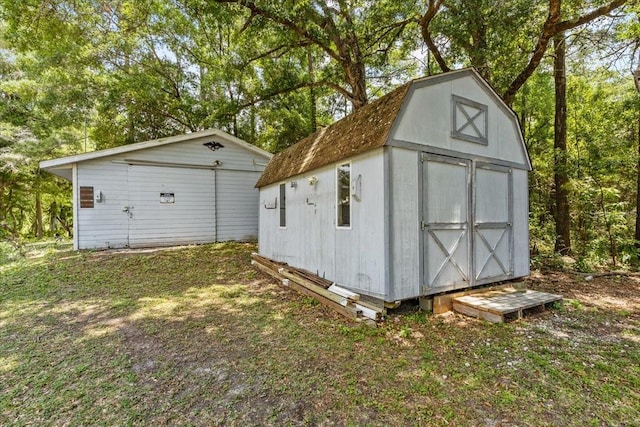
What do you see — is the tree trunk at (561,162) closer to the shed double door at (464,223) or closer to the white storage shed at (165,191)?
the shed double door at (464,223)

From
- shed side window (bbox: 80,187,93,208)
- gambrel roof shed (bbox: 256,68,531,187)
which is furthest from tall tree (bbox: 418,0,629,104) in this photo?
shed side window (bbox: 80,187,93,208)

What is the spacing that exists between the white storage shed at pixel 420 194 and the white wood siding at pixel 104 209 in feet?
23.9

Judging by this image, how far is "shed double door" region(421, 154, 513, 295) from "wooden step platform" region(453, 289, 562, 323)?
0.27 meters

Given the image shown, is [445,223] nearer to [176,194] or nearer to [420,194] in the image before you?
[420,194]

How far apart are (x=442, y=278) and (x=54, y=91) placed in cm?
1780

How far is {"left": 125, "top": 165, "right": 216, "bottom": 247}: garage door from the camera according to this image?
33.4 ft

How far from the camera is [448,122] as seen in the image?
188 inches

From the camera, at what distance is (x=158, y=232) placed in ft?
34.6

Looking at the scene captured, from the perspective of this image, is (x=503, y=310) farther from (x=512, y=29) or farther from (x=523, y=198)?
(x=512, y=29)

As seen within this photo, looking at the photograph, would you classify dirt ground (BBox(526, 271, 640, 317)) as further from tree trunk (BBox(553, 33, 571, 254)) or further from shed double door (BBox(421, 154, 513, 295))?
tree trunk (BBox(553, 33, 571, 254))

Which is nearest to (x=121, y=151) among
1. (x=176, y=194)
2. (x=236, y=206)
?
(x=176, y=194)

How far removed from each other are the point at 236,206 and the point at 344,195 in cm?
784

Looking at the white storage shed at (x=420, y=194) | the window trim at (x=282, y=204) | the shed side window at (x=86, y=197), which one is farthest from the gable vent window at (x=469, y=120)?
the shed side window at (x=86, y=197)

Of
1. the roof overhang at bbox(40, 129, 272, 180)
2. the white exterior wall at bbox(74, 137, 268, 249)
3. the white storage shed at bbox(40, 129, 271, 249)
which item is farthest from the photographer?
the white exterior wall at bbox(74, 137, 268, 249)
